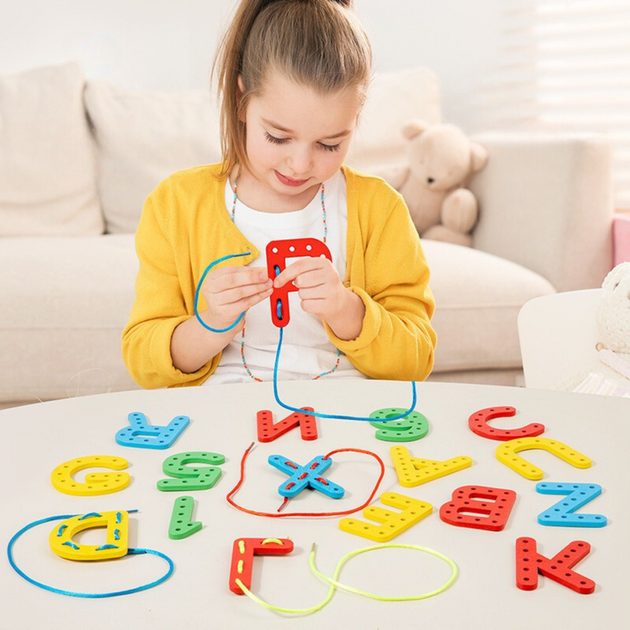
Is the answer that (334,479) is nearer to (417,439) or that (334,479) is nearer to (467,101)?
(417,439)

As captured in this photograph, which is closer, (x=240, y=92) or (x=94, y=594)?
(x=94, y=594)

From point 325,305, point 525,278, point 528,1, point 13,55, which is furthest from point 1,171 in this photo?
point 528,1

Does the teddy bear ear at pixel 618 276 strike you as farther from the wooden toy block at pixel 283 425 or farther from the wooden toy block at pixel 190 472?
the wooden toy block at pixel 190 472

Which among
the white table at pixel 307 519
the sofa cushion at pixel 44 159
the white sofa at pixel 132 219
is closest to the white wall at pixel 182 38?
the white sofa at pixel 132 219

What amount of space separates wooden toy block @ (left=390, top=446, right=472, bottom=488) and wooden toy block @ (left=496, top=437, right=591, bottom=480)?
37 millimetres

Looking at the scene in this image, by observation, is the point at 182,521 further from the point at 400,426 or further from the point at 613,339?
the point at 613,339

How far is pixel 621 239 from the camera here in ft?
6.40

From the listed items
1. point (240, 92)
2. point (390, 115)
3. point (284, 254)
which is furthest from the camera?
point (390, 115)

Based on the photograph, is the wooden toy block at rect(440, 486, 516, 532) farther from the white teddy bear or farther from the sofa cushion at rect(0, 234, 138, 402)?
the sofa cushion at rect(0, 234, 138, 402)

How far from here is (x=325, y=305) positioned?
97cm

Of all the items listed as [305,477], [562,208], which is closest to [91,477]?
[305,477]

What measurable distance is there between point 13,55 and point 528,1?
1668 millimetres

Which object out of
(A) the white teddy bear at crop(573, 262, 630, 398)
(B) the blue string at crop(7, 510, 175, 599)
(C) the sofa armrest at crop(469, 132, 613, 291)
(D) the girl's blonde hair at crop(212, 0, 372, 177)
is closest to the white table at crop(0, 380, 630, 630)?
(B) the blue string at crop(7, 510, 175, 599)

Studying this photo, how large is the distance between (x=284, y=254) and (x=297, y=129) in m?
0.19
